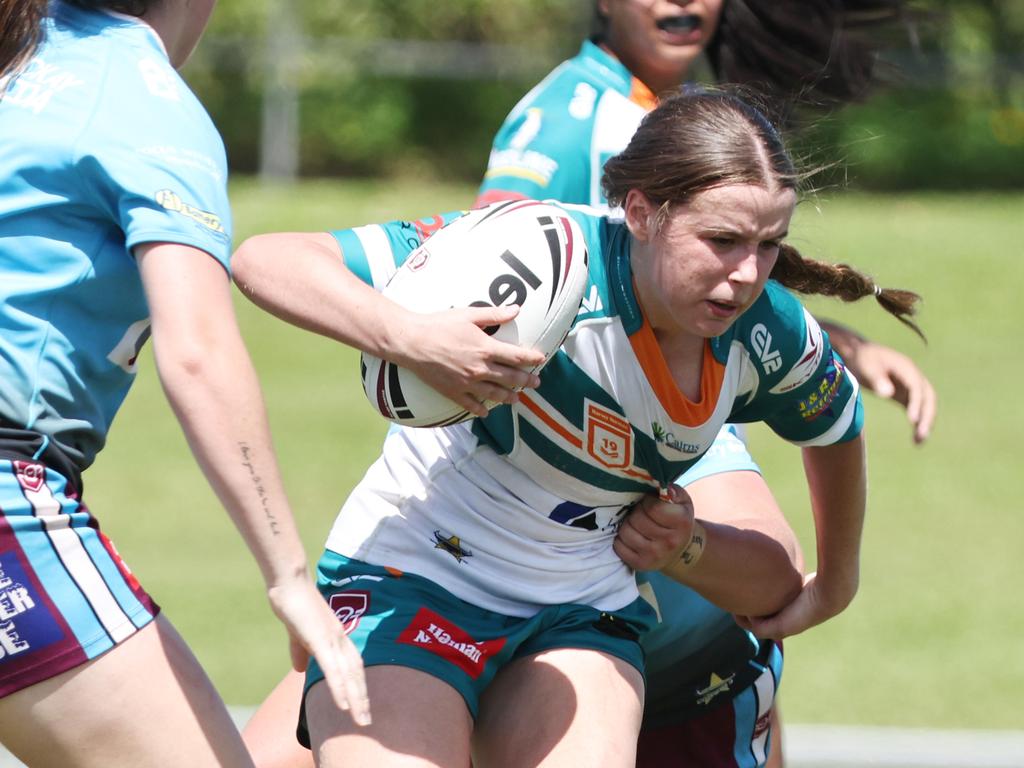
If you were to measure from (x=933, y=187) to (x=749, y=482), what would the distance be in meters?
21.1

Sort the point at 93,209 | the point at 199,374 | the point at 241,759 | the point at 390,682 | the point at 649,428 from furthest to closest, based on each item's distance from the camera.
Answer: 1. the point at 649,428
2. the point at 390,682
3. the point at 241,759
4. the point at 93,209
5. the point at 199,374

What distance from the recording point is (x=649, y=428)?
11.0 ft

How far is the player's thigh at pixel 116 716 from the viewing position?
2652 millimetres

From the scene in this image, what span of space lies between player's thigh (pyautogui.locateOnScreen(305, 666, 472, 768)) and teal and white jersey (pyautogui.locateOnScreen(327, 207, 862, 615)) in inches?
10.3

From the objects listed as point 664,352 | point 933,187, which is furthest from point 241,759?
point 933,187

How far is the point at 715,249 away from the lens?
3.14 meters

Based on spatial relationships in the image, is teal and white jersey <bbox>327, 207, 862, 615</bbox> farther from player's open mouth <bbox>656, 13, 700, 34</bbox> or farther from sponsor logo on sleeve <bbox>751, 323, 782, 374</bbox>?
player's open mouth <bbox>656, 13, 700, 34</bbox>

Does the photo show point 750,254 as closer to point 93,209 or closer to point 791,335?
point 791,335

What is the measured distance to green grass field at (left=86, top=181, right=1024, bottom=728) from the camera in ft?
26.2

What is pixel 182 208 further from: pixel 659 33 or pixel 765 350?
pixel 659 33

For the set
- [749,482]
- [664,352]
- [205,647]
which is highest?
[664,352]

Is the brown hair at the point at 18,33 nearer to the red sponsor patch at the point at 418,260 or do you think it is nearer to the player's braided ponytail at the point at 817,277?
the red sponsor patch at the point at 418,260

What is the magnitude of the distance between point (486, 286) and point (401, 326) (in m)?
0.20

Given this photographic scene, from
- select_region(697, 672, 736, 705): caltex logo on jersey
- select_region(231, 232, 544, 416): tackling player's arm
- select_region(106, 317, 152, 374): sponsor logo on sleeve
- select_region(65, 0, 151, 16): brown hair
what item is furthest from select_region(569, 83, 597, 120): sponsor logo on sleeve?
select_region(106, 317, 152, 374): sponsor logo on sleeve
